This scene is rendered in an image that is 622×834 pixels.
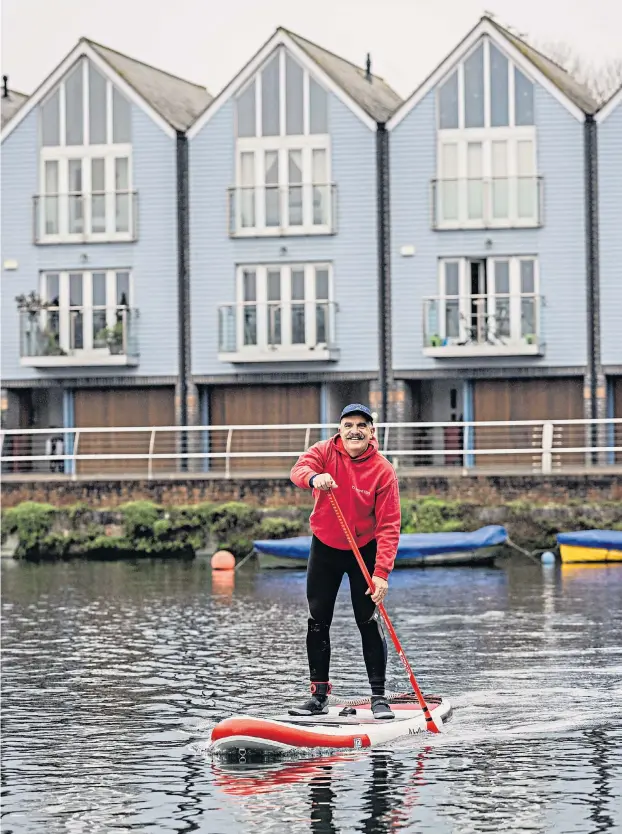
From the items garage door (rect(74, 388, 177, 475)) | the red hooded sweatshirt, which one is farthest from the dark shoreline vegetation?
the red hooded sweatshirt

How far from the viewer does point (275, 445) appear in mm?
46656

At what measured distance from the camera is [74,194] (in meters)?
48.2

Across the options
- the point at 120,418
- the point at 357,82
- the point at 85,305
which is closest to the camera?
the point at 85,305

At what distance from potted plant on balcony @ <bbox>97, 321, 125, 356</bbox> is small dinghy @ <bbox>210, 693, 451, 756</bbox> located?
35.1 metres

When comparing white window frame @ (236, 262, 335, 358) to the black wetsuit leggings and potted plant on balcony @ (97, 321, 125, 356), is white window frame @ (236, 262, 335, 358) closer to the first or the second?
potted plant on balcony @ (97, 321, 125, 356)

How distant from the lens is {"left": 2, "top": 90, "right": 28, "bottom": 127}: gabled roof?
54219 millimetres

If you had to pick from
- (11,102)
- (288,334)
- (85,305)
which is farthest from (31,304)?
(11,102)

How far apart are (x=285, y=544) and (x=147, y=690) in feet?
58.4

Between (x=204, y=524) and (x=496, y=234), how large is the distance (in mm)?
13265

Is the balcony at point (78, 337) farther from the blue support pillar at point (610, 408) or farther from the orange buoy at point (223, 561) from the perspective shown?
the orange buoy at point (223, 561)

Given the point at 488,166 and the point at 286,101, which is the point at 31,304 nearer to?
the point at 286,101

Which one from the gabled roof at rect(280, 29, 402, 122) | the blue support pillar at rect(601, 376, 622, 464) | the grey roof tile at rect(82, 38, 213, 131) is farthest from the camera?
the grey roof tile at rect(82, 38, 213, 131)

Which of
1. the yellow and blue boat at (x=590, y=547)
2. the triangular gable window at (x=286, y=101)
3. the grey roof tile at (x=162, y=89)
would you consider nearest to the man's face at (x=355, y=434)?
the yellow and blue boat at (x=590, y=547)

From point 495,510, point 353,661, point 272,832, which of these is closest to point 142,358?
point 495,510
